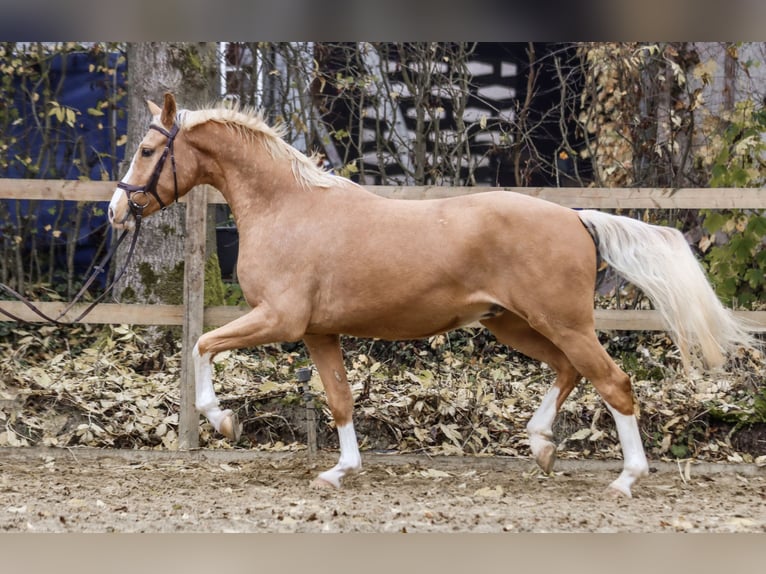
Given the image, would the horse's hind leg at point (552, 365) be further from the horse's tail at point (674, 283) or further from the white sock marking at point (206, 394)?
the white sock marking at point (206, 394)

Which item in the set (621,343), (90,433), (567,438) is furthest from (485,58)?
(90,433)

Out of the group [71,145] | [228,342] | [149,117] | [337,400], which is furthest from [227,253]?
[228,342]

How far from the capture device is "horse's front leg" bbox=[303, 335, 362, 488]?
5086 millimetres

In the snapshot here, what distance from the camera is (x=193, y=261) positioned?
5871 mm

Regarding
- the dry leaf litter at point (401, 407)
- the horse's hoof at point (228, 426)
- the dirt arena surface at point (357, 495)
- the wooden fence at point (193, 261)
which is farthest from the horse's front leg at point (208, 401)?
the dry leaf litter at point (401, 407)

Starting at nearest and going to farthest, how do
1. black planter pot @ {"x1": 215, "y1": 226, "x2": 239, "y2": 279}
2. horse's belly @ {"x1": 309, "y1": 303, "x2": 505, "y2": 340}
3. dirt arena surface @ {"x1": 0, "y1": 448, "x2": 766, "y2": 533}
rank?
1. dirt arena surface @ {"x1": 0, "y1": 448, "x2": 766, "y2": 533}
2. horse's belly @ {"x1": 309, "y1": 303, "x2": 505, "y2": 340}
3. black planter pot @ {"x1": 215, "y1": 226, "x2": 239, "y2": 279}

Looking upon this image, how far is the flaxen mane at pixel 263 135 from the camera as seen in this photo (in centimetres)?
515

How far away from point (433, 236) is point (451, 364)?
8.08 ft

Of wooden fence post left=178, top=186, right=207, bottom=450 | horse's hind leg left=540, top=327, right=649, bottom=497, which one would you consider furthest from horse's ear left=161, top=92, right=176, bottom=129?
horse's hind leg left=540, top=327, right=649, bottom=497

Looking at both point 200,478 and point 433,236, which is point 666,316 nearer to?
point 433,236

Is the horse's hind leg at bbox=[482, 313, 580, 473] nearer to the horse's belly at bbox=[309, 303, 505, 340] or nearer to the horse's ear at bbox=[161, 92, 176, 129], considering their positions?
the horse's belly at bbox=[309, 303, 505, 340]

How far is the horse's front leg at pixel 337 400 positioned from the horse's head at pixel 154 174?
3.87ft

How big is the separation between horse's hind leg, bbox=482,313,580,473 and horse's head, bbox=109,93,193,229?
2.01 metres

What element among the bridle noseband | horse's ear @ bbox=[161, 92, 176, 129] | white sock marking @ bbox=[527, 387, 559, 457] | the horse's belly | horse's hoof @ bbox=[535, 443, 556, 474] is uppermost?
horse's ear @ bbox=[161, 92, 176, 129]
